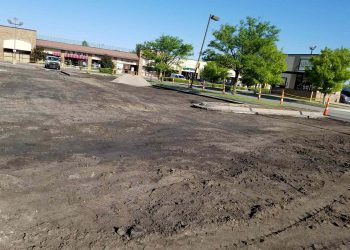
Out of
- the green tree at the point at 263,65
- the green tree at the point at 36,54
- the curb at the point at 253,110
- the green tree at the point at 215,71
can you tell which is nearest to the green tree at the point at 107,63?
the green tree at the point at 36,54

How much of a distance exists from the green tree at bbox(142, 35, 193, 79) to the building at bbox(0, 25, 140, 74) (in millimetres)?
25581

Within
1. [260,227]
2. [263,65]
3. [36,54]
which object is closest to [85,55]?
[36,54]

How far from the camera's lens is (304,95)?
50594 millimetres

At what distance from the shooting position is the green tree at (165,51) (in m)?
56.0

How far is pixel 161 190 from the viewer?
5234mm

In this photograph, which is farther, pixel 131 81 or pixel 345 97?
pixel 345 97

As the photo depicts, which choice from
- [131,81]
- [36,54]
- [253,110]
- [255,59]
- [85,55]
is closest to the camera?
[253,110]

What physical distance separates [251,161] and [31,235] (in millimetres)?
5092

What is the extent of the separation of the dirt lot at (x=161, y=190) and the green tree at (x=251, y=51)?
849 inches

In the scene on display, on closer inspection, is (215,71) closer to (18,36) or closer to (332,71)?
(332,71)

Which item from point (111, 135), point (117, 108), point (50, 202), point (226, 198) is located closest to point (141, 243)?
point (50, 202)

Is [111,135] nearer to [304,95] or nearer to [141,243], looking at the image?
[141,243]

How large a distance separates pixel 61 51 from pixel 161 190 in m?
85.5

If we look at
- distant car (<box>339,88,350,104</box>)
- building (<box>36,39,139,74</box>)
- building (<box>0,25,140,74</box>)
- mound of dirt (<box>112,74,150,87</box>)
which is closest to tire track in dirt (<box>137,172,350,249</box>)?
mound of dirt (<box>112,74,150,87</box>)
